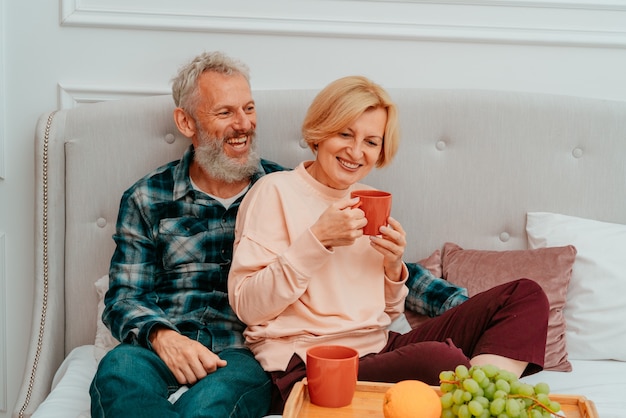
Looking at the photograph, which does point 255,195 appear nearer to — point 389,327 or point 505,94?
point 389,327

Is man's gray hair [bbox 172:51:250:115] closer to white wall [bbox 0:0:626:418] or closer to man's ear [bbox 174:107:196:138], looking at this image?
man's ear [bbox 174:107:196:138]

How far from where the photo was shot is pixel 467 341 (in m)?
1.79

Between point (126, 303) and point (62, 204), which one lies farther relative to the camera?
point (62, 204)

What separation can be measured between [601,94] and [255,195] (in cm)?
120

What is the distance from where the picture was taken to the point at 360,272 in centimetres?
184

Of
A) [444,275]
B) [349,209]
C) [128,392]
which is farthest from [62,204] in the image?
[444,275]

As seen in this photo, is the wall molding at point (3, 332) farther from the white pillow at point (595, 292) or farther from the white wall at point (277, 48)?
the white pillow at point (595, 292)

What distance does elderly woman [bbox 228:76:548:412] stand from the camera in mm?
1681

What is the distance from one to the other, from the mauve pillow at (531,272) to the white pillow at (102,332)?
3.08ft

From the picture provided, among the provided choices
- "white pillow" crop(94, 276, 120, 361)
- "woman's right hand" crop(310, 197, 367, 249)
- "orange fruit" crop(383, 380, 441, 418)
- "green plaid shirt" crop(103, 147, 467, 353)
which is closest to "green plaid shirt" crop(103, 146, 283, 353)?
"green plaid shirt" crop(103, 147, 467, 353)

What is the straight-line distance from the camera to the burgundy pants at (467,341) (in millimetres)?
1637

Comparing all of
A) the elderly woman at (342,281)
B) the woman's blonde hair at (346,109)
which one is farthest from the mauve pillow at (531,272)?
the woman's blonde hair at (346,109)

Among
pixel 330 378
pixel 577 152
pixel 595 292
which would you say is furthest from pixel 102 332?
pixel 577 152

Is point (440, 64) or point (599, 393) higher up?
point (440, 64)
